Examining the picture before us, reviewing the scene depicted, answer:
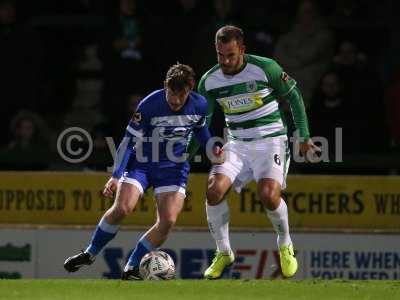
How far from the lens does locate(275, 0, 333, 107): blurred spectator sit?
47.4 feet

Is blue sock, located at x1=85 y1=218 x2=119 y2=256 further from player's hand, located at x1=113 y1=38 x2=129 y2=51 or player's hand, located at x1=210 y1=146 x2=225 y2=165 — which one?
player's hand, located at x1=113 y1=38 x2=129 y2=51

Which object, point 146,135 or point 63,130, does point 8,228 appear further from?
point 146,135

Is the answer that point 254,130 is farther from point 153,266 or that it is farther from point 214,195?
point 153,266

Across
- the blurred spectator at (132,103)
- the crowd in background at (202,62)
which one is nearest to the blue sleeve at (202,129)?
the crowd in background at (202,62)

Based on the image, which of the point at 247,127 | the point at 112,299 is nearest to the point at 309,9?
the point at 247,127

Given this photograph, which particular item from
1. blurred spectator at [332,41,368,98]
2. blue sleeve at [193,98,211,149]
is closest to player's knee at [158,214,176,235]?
blue sleeve at [193,98,211,149]

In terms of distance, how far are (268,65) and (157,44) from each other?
3.70m

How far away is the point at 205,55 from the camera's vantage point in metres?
14.5

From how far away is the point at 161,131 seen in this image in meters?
11.1

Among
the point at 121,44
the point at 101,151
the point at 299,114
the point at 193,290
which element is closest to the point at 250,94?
the point at 299,114

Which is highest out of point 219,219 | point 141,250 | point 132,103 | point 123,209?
point 132,103

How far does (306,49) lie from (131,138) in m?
4.01

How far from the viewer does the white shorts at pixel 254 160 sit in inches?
440

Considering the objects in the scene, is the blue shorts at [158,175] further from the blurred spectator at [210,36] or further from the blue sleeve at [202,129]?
the blurred spectator at [210,36]
